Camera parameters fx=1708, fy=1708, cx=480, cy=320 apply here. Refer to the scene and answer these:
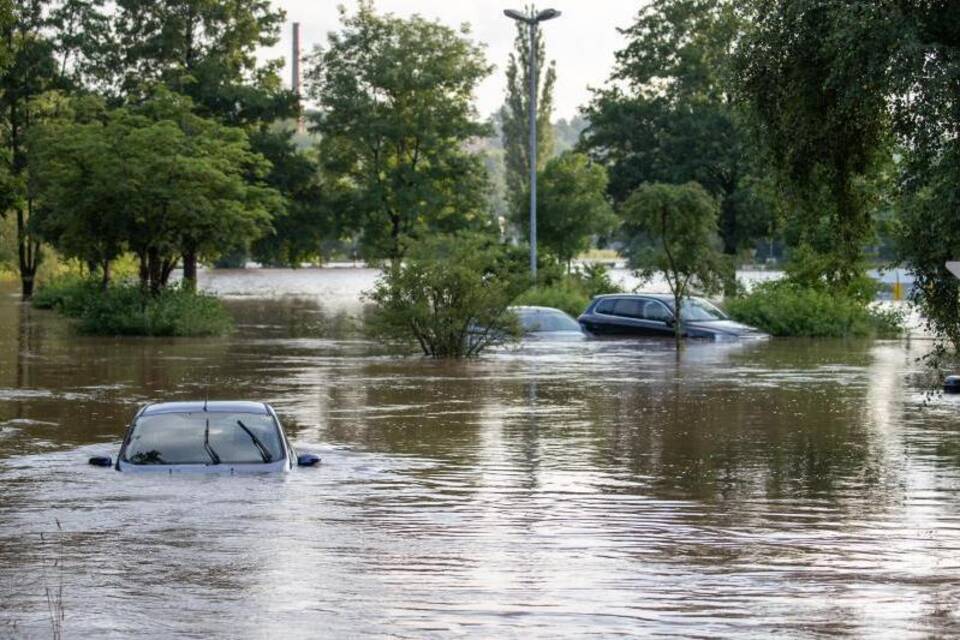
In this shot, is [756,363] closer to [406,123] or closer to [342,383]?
[342,383]

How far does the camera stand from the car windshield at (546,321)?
143ft

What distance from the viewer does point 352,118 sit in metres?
77.8

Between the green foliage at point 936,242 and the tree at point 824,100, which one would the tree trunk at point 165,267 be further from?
the green foliage at point 936,242

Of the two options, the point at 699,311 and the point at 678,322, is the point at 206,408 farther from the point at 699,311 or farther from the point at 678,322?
the point at 699,311

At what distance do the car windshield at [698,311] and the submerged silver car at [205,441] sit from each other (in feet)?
99.5

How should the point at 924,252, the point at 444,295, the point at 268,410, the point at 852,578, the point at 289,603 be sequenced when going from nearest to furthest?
the point at 289,603, the point at 852,578, the point at 268,410, the point at 924,252, the point at 444,295

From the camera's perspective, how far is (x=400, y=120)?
77250mm

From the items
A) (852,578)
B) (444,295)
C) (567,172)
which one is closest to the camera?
(852,578)

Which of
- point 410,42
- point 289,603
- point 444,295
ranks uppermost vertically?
point 410,42

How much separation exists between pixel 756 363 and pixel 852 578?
1007 inches

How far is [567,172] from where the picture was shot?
6881 centimetres

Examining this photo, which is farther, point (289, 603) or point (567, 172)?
point (567, 172)

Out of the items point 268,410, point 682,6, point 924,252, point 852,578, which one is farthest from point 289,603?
point 682,6

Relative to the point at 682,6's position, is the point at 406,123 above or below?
below
